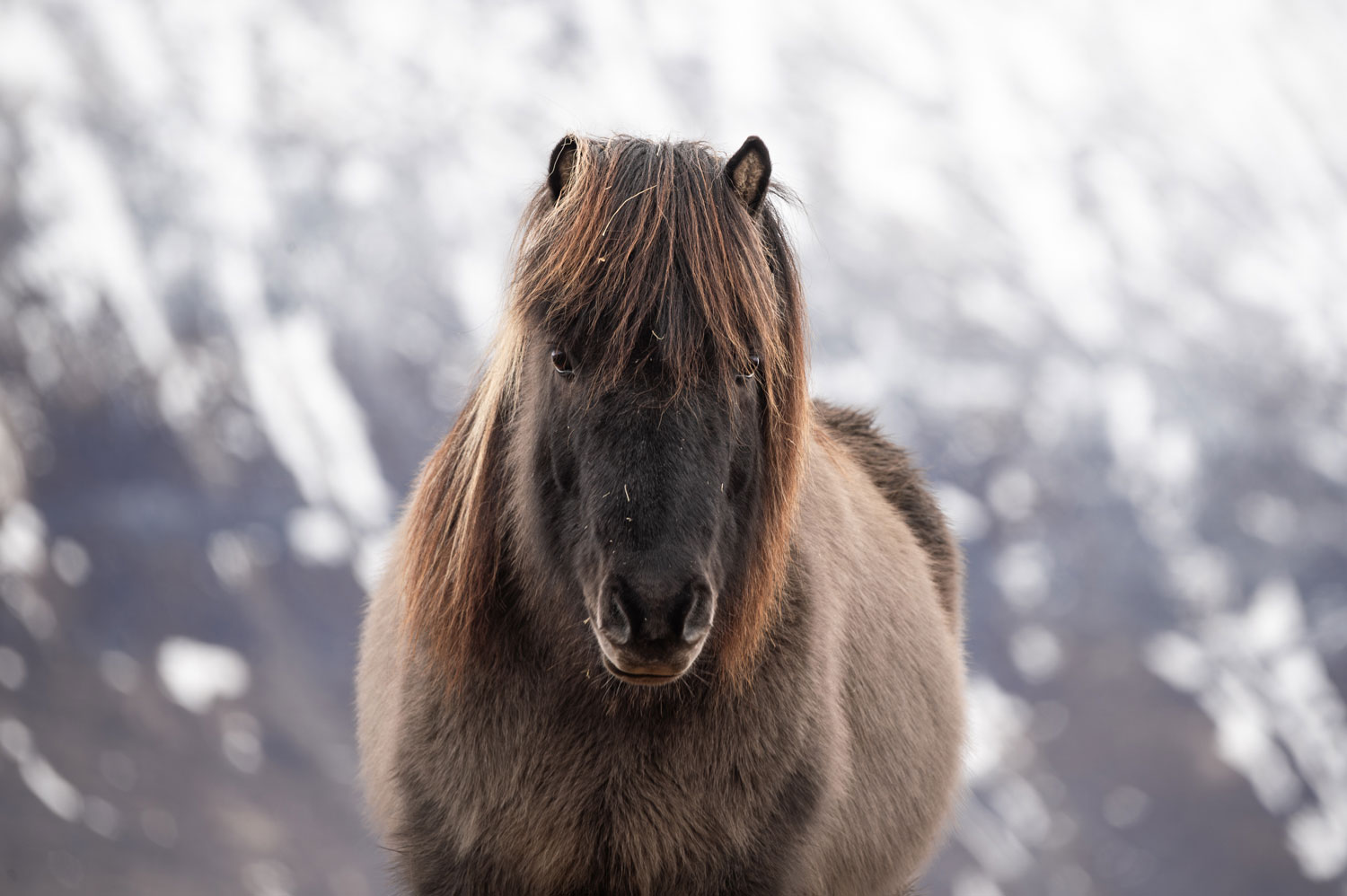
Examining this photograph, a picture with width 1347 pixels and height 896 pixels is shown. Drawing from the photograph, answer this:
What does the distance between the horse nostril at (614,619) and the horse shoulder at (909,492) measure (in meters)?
3.05

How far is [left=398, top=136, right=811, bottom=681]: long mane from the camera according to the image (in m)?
2.70

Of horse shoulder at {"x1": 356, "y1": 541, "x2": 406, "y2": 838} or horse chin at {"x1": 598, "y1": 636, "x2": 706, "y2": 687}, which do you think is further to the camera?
horse shoulder at {"x1": 356, "y1": 541, "x2": 406, "y2": 838}

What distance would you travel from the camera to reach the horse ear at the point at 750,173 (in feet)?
9.80

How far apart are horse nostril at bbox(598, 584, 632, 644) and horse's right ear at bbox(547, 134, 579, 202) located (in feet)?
3.70

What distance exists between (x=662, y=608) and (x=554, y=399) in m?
0.68

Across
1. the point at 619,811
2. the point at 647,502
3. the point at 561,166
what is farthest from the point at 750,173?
the point at 619,811

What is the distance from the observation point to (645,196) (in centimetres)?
285

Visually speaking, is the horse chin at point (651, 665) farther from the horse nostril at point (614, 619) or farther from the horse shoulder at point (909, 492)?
the horse shoulder at point (909, 492)

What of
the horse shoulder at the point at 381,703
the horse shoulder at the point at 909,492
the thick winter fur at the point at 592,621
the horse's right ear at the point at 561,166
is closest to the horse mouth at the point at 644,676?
the thick winter fur at the point at 592,621

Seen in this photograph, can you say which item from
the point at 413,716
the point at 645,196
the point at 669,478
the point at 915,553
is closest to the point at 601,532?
the point at 669,478

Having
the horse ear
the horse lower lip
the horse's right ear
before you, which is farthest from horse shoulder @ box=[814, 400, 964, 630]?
the horse lower lip

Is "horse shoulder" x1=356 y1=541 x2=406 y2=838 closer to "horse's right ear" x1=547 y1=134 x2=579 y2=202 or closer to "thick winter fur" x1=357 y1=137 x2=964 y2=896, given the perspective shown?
"thick winter fur" x1=357 y1=137 x2=964 y2=896

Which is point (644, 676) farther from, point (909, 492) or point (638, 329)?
point (909, 492)

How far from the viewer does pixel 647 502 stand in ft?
8.16
